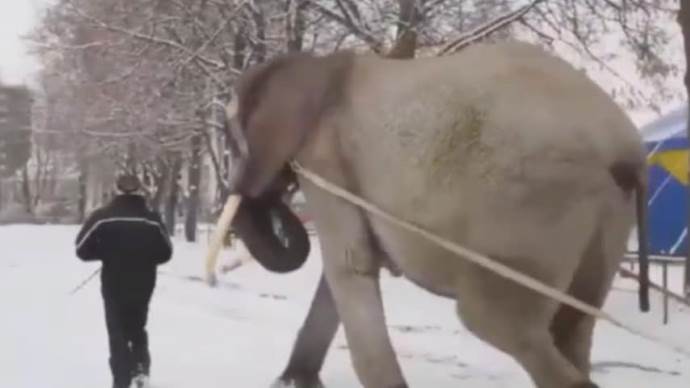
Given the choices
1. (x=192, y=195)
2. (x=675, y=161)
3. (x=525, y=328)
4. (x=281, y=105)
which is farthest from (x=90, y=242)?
(x=192, y=195)

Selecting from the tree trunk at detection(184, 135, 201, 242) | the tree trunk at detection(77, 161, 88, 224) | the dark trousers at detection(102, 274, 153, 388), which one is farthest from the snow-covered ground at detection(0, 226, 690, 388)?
the tree trunk at detection(77, 161, 88, 224)

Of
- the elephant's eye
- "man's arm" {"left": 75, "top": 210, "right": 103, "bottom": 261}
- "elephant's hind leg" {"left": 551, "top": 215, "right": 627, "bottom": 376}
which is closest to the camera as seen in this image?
"elephant's hind leg" {"left": 551, "top": 215, "right": 627, "bottom": 376}

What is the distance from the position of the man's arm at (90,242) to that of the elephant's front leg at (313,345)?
161 cm

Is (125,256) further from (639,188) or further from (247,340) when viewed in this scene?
(639,188)

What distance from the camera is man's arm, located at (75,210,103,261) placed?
9094mm

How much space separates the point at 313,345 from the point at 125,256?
1.51m

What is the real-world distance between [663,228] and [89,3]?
1163 centimetres

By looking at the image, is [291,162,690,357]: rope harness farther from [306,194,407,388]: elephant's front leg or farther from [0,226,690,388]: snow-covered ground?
[0,226,690,388]: snow-covered ground

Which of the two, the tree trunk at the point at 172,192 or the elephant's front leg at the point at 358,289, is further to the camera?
the tree trunk at the point at 172,192

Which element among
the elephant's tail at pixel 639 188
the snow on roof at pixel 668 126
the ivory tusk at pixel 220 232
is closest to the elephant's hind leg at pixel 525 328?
the elephant's tail at pixel 639 188

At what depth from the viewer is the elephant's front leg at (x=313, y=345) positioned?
9.34 m

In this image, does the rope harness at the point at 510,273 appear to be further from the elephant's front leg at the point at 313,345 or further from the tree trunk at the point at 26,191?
the tree trunk at the point at 26,191

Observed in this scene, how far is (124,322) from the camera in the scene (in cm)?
927

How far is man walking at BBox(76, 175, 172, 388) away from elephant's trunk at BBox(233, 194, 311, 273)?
1.46m
